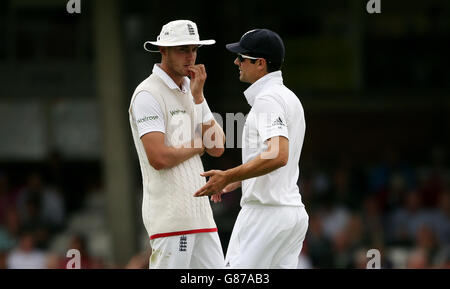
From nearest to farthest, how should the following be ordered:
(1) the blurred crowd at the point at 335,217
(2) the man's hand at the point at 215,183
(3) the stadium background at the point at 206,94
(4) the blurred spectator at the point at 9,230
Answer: (2) the man's hand at the point at 215,183 → (1) the blurred crowd at the point at 335,217 → (4) the blurred spectator at the point at 9,230 → (3) the stadium background at the point at 206,94

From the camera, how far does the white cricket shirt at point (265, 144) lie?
20.4ft

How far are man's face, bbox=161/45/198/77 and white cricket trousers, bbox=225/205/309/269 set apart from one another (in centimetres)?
98

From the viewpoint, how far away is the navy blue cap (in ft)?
20.8

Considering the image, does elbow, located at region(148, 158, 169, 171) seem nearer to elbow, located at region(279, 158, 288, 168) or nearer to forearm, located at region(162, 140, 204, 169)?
forearm, located at region(162, 140, 204, 169)

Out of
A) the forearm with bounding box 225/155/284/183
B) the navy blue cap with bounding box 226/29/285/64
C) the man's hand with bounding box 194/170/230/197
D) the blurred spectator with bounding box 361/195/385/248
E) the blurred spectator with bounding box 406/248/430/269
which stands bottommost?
the blurred spectator with bounding box 361/195/385/248

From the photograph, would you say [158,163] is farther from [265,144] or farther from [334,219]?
[334,219]

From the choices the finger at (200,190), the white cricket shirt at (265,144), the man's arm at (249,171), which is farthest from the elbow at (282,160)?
the finger at (200,190)

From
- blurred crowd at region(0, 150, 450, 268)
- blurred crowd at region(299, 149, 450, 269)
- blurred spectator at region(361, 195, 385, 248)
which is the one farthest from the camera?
blurred spectator at region(361, 195, 385, 248)

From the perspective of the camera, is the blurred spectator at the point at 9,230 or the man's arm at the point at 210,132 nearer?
the man's arm at the point at 210,132

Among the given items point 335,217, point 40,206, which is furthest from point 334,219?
point 40,206

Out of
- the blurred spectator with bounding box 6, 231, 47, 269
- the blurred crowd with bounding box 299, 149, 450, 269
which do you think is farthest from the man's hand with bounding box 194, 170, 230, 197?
the blurred spectator with bounding box 6, 231, 47, 269

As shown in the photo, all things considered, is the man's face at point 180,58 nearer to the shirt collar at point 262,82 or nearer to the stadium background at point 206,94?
the shirt collar at point 262,82

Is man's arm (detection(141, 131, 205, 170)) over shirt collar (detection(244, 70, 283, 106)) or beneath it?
beneath

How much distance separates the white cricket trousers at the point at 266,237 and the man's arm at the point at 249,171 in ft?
1.29
